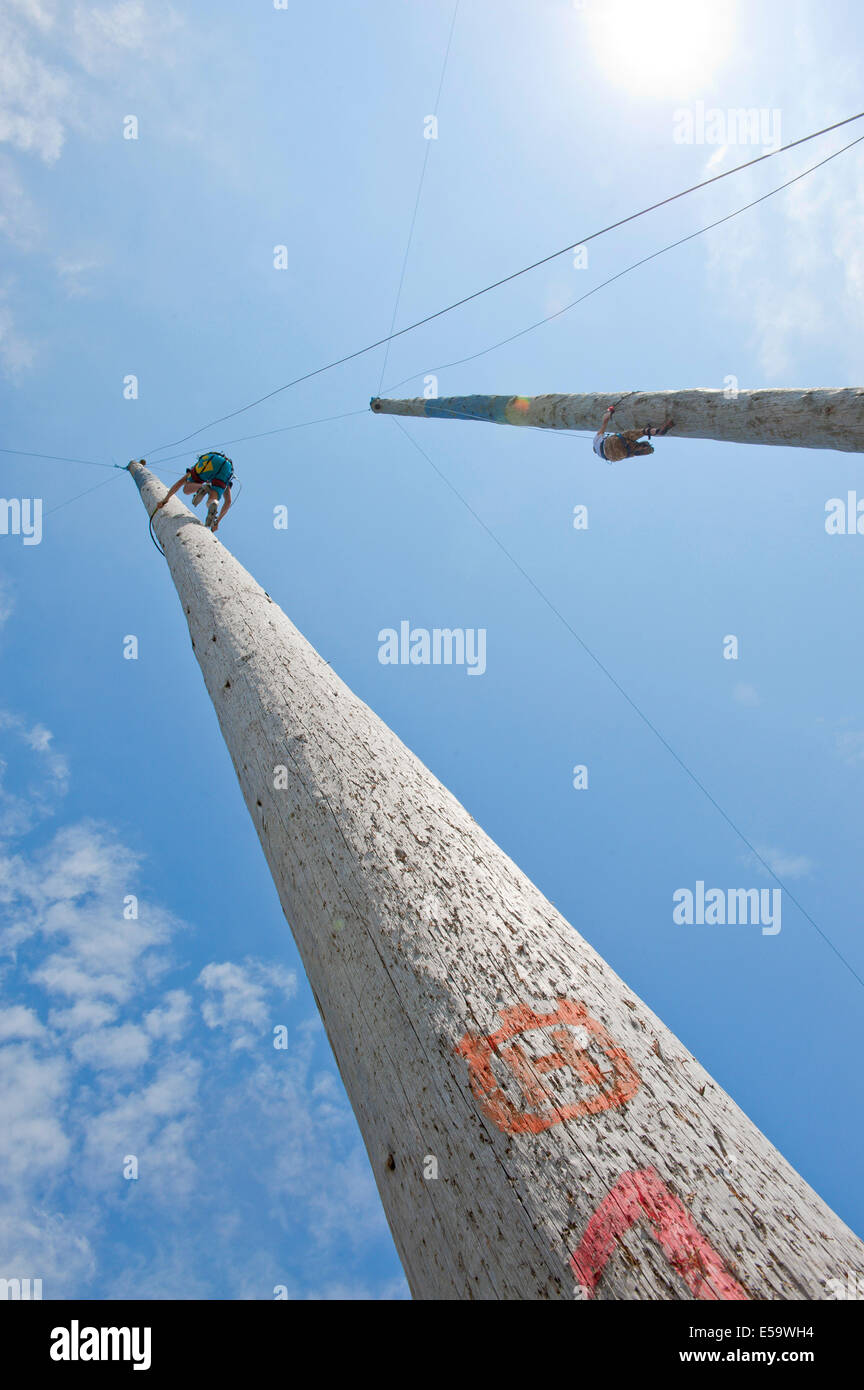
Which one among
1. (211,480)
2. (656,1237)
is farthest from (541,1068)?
(211,480)

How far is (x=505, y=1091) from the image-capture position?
1.19 m

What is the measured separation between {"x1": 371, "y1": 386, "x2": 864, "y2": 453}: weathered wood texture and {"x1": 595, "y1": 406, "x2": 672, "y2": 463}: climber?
61mm

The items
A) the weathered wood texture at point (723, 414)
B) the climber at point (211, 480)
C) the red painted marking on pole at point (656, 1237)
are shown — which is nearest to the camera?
the red painted marking on pole at point (656, 1237)

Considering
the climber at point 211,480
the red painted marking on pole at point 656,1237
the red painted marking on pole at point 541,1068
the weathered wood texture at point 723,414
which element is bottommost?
the red painted marking on pole at point 656,1237

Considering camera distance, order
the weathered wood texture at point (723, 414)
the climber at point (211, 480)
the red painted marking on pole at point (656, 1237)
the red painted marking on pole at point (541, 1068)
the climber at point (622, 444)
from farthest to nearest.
→ 1. the climber at point (211, 480)
2. the climber at point (622, 444)
3. the weathered wood texture at point (723, 414)
4. the red painted marking on pole at point (541, 1068)
5. the red painted marking on pole at point (656, 1237)

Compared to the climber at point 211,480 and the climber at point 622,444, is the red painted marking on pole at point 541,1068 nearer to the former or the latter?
the climber at point 622,444

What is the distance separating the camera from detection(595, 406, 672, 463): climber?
631cm

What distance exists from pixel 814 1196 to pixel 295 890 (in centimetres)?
127

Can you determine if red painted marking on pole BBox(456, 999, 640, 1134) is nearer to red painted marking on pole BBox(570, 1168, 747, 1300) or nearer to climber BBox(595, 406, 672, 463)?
red painted marking on pole BBox(570, 1168, 747, 1300)

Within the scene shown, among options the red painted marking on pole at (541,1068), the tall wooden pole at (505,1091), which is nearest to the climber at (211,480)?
the tall wooden pole at (505,1091)

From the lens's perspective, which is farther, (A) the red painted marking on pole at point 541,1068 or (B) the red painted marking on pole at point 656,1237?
(A) the red painted marking on pole at point 541,1068

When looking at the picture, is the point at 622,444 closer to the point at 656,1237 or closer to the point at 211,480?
the point at 211,480

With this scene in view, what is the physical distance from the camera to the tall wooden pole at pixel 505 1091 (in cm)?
100

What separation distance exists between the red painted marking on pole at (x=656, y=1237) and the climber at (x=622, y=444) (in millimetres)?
6233
